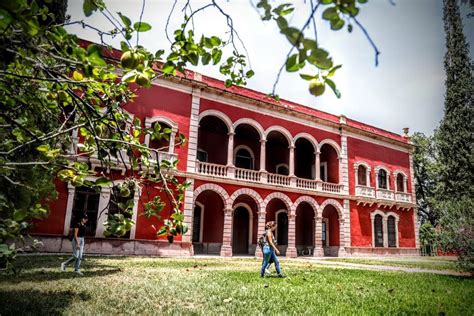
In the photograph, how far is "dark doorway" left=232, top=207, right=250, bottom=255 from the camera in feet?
61.4

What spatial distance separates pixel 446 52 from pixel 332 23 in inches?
1004

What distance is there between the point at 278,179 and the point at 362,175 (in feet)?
23.8

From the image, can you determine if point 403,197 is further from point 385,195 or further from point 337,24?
point 337,24

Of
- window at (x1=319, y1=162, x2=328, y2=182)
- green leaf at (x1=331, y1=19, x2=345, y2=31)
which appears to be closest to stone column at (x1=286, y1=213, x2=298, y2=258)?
window at (x1=319, y1=162, x2=328, y2=182)

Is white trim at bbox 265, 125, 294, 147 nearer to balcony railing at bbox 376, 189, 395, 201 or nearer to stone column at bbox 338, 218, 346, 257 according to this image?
stone column at bbox 338, 218, 346, 257

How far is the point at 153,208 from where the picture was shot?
8.57 ft

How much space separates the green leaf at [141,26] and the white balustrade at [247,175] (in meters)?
15.0

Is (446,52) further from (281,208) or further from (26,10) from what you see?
(26,10)

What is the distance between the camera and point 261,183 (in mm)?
16906

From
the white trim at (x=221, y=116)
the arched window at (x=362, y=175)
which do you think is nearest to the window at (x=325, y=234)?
the arched window at (x=362, y=175)

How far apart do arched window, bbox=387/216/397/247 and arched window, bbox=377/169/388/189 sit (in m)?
2.27

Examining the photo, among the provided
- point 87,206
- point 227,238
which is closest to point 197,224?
point 227,238

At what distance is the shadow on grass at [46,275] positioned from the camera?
5980mm

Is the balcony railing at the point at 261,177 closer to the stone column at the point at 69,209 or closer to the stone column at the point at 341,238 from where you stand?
the stone column at the point at 341,238
